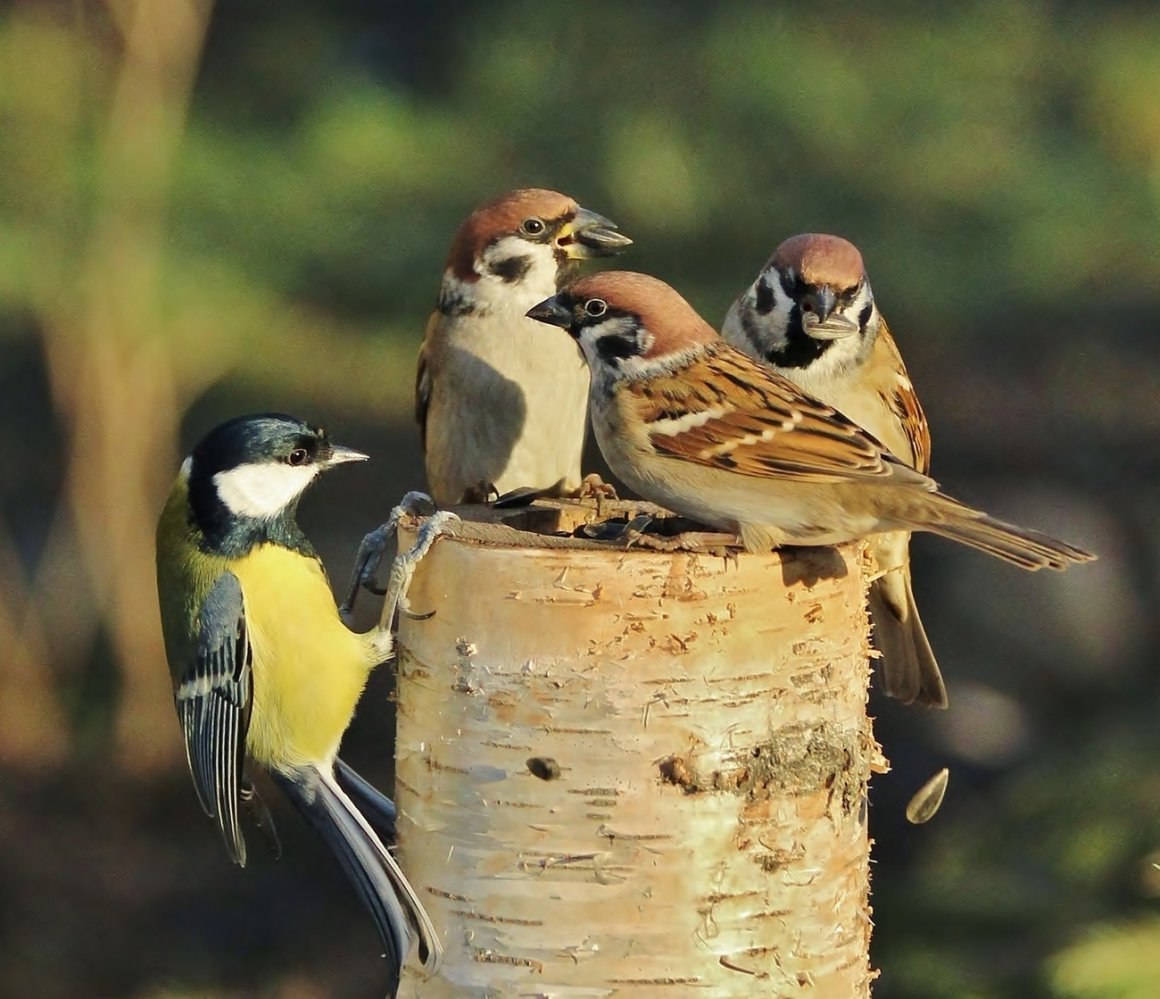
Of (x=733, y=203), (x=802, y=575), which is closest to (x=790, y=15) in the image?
(x=733, y=203)

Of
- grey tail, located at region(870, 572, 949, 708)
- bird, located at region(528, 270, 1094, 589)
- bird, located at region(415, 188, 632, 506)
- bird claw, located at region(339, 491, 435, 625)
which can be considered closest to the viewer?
bird, located at region(528, 270, 1094, 589)

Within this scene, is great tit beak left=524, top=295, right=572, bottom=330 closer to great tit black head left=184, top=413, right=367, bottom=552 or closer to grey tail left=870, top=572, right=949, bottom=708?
great tit black head left=184, top=413, right=367, bottom=552

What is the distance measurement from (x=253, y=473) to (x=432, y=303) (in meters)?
2.55

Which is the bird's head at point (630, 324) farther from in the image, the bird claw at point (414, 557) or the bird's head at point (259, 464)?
the bird claw at point (414, 557)

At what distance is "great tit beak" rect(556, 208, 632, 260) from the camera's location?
3.39m

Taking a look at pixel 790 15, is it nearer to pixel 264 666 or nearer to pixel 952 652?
pixel 952 652

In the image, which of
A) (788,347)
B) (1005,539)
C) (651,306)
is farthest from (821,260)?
(1005,539)

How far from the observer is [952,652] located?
5.77 metres

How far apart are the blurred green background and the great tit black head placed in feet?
4.54

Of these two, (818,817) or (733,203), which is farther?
(733,203)

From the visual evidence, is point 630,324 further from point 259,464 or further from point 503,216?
point 503,216

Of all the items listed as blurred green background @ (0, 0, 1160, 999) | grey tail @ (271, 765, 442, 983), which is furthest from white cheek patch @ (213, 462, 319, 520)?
blurred green background @ (0, 0, 1160, 999)

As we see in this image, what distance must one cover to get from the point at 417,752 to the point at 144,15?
473 cm

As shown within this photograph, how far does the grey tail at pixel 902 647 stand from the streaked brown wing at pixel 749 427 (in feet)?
2.01
